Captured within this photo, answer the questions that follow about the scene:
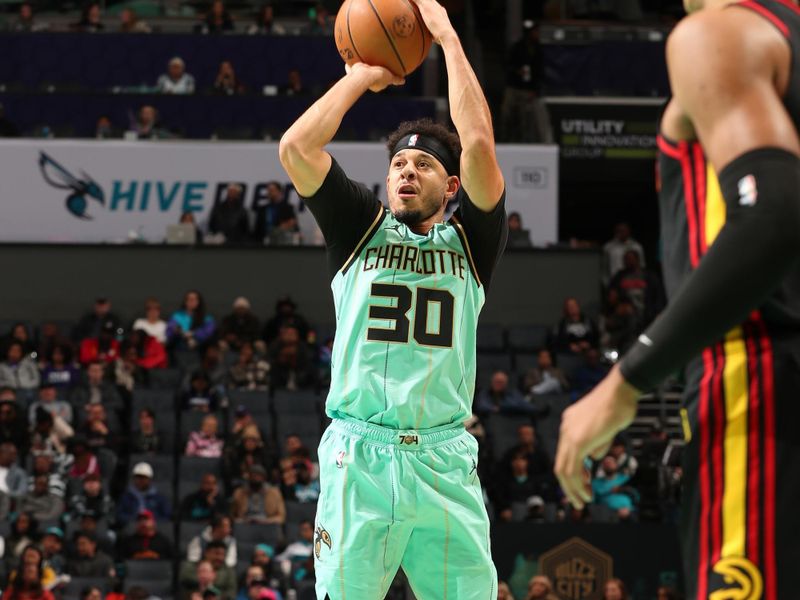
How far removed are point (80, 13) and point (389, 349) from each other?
808 inches

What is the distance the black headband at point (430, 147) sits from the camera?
5660 millimetres

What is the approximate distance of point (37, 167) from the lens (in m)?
20.7

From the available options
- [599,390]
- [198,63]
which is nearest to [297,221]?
[198,63]

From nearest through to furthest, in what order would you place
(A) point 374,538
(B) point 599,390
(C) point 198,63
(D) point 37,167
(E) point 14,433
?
(B) point 599,390, (A) point 374,538, (E) point 14,433, (D) point 37,167, (C) point 198,63

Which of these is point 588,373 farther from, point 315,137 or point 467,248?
point 315,137

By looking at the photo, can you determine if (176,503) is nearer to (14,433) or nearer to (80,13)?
(14,433)

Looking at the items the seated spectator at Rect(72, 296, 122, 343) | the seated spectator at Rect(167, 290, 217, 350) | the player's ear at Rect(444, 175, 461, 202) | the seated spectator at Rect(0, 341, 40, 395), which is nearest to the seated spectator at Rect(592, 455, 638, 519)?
the seated spectator at Rect(167, 290, 217, 350)

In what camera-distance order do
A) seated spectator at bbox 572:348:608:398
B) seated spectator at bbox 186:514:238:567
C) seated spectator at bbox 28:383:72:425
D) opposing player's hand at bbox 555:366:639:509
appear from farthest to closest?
seated spectator at bbox 572:348:608:398
seated spectator at bbox 28:383:72:425
seated spectator at bbox 186:514:238:567
opposing player's hand at bbox 555:366:639:509

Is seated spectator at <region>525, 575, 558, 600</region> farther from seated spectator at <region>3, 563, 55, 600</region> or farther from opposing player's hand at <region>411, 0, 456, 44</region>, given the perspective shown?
opposing player's hand at <region>411, 0, 456, 44</region>

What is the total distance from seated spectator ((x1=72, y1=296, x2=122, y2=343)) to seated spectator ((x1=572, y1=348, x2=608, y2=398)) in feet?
21.1

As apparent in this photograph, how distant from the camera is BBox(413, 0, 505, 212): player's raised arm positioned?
522 centimetres

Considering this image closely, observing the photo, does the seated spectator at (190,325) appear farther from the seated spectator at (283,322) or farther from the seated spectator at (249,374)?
the seated spectator at (249,374)

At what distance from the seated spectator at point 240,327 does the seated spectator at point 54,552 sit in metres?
5.17

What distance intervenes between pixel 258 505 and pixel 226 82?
29.7ft
